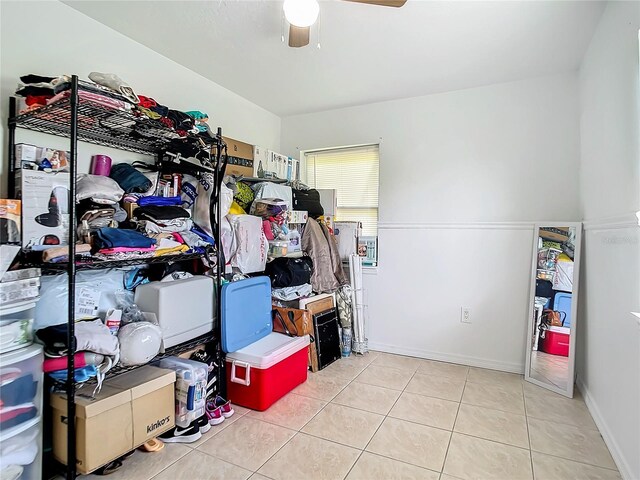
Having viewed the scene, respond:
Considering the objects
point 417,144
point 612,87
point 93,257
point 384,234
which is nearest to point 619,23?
point 612,87

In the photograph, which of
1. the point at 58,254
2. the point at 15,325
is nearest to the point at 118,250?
the point at 58,254

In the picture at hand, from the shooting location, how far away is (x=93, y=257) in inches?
67.2

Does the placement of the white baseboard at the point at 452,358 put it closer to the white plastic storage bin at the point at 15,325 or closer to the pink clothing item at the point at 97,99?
the white plastic storage bin at the point at 15,325

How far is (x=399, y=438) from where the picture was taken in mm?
1998

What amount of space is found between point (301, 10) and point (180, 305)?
1.66 meters

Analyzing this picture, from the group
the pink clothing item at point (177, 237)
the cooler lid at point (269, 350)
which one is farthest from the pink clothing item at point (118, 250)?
the cooler lid at point (269, 350)

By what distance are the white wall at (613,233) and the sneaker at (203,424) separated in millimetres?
2095

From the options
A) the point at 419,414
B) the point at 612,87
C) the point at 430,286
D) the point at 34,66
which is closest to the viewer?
the point at 34,66

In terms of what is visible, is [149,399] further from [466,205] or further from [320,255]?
[466,205]

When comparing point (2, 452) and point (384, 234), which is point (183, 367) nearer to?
point (2, 452)

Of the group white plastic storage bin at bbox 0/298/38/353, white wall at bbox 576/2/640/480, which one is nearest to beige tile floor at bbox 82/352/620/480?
white wall at bbox 576/2/640/480

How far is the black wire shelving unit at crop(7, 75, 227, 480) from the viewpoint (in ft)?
4.94

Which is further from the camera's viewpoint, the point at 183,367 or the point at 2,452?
the point at 183,367

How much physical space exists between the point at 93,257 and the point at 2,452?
823 mm
